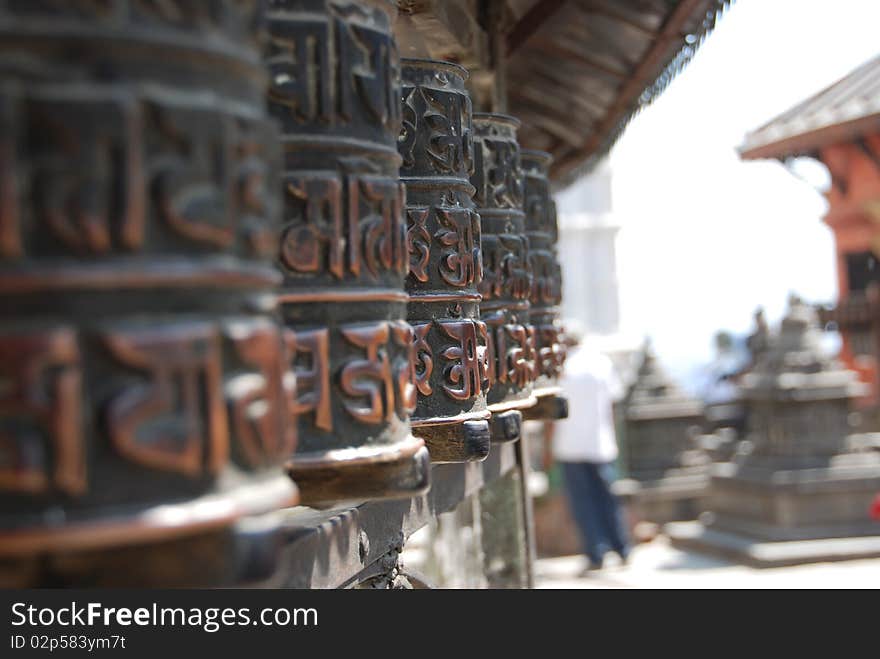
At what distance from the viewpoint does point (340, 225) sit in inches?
43.4

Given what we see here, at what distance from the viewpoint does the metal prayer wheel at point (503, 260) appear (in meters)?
1.96

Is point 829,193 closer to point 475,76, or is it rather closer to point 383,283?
point 475,76

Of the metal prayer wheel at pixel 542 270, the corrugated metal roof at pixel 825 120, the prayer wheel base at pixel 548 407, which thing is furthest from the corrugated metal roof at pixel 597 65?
the corrugated metal roof at pixel 825 120

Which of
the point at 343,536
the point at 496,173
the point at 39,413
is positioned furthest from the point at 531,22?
the point at 39,413

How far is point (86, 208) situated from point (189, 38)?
14 centimetres

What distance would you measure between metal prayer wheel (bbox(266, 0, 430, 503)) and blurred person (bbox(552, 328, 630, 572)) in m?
4.96

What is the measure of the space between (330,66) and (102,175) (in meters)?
0.44

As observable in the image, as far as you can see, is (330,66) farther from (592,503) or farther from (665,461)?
(665,461)

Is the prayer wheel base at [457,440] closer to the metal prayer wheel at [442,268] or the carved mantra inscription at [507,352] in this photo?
the metal prayer wheel at [442,268]

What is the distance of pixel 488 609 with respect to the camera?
138cm

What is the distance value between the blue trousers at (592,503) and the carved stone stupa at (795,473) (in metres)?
1.03

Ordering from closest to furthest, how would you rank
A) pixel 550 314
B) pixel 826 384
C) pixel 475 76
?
pixel 550 314, pixel 475 76, pixel 826 384

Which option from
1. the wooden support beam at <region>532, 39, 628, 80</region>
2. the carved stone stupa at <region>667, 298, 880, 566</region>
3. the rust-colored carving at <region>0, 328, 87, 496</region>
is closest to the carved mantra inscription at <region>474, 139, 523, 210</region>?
the rust-colored carving at <region>0, 328, 87, 496</region>

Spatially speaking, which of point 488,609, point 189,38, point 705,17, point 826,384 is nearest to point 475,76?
point 705,17
